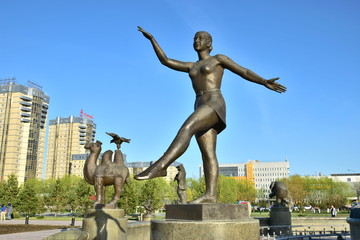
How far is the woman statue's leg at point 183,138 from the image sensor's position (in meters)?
3.41

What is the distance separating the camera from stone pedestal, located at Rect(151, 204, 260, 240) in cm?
340

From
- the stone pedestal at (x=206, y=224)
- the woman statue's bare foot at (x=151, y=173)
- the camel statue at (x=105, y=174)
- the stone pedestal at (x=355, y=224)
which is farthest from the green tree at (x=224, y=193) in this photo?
the woman statue's bare foot at (x=151, y=173)

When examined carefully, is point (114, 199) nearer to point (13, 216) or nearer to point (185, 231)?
point (185, 231)

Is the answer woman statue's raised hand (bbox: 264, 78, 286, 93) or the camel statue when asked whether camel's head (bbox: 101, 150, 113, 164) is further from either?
woman statue's raised hand (bbox: 264, 78, 286, 93)

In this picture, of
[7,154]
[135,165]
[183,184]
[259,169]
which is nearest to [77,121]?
[135,165]

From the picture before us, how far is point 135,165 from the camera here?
14288 centimetres

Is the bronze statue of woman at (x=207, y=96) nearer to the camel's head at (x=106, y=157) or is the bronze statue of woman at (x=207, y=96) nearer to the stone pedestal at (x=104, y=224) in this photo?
the stone pedestal at (x=104, y=224)

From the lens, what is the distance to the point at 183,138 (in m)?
3.78

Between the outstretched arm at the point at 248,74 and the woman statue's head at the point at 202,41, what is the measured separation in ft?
1.04

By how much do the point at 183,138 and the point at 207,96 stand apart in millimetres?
925

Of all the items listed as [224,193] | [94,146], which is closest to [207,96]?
[94,146]

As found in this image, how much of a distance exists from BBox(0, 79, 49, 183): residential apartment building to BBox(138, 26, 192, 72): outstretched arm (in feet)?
291

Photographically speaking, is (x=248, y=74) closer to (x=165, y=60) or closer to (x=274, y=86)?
(x=274, y=86)

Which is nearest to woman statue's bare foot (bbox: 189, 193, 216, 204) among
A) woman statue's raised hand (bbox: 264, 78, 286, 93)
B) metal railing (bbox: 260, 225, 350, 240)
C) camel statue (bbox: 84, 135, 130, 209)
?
woman statue's raised hand (bbox: 264, 78, 286, 93)
